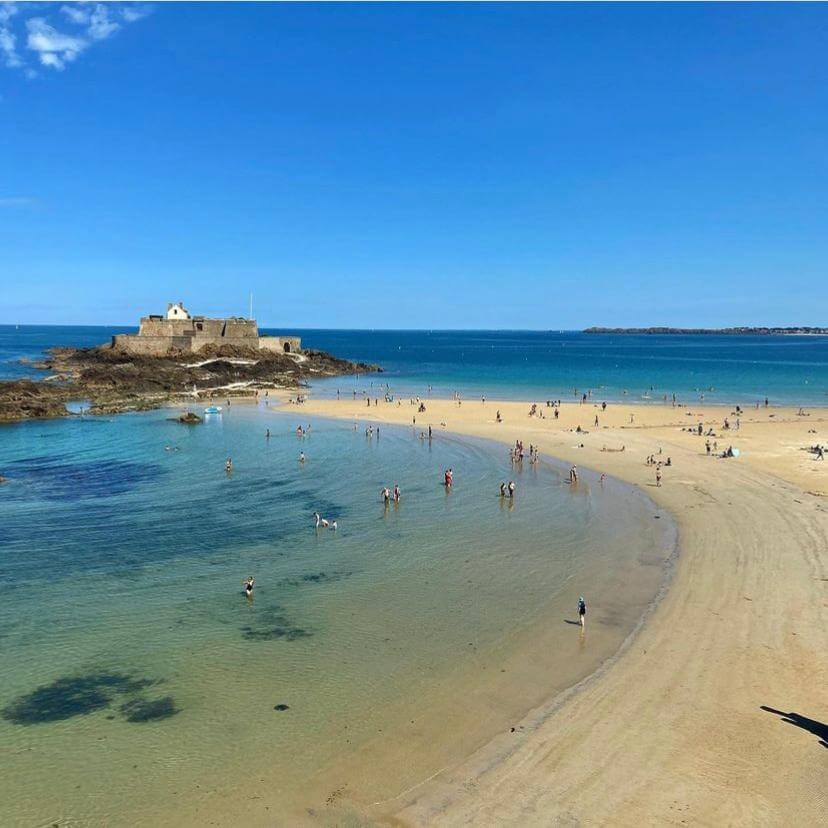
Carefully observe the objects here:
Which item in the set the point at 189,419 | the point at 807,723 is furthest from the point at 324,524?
the point at 189,419

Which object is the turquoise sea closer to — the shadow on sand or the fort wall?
the shadow on sand

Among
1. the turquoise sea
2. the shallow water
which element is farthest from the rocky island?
the shallow water

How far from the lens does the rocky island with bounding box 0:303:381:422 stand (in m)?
56.6

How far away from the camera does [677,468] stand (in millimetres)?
34719

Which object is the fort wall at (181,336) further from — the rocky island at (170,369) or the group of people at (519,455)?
the group of people at (519,455)

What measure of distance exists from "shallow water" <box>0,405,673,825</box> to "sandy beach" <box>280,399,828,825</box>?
2.55ft

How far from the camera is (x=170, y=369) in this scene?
73.6 meters

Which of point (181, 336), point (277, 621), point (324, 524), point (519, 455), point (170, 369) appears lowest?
point (277, 621)

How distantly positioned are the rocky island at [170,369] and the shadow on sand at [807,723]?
5185cm

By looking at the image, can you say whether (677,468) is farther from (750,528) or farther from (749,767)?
(749,767)

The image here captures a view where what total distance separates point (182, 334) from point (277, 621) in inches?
2804

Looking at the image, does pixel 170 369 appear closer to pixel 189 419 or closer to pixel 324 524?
pixel 189 419

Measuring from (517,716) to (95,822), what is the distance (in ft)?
23.5

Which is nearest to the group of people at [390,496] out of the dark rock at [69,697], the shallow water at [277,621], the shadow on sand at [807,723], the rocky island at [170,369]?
the shallow water at [277,621]
